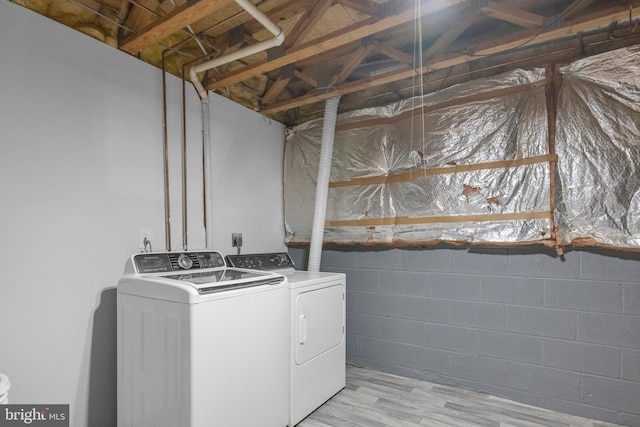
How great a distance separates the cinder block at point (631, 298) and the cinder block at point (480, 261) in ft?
2.09

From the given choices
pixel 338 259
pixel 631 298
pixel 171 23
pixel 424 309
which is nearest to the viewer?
pixel 171 23

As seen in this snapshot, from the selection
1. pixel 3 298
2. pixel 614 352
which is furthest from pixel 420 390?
pixel 3 298

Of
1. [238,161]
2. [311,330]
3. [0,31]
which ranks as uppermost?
[0,31]

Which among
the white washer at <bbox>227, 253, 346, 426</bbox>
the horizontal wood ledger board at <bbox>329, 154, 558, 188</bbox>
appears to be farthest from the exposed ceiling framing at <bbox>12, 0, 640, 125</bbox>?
the white washer at <bbox>227, 253, 346, 426</bbox>

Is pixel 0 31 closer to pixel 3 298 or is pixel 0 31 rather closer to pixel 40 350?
pixel 3 298

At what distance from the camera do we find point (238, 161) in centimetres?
289

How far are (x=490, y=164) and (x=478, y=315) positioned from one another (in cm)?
110

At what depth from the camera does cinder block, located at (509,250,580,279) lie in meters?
2.21

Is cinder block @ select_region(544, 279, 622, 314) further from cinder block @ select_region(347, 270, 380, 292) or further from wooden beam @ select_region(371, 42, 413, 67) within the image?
wooden beam @ select_region(371, 42, 413, 67)

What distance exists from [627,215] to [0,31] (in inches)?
135

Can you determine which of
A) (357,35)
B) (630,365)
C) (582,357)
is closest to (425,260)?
(582,357)

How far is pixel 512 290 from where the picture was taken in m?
2.40

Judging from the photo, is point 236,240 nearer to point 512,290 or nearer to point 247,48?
point 247,48

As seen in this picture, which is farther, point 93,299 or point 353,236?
point 353,236
